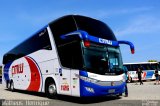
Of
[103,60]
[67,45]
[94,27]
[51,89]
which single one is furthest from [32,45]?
[103,60]

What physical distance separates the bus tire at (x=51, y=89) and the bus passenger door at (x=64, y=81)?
0.84 m

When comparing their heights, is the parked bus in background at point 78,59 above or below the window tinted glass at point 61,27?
below

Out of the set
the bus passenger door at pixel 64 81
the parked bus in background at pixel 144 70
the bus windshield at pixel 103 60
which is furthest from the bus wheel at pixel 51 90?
the parked bus in background at pixel 144 70

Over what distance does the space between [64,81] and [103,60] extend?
7.07ft

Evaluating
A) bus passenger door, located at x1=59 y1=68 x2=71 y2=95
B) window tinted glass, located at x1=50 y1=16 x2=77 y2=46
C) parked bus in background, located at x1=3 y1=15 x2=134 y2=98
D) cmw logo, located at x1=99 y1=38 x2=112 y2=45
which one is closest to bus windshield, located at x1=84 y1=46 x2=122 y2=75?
parked bus in background, located at x1=3 y1=15 x2=134 y2=98

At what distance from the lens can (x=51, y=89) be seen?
1505cm

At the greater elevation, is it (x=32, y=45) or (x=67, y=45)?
(x=32, y=45)

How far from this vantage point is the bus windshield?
1245 cm

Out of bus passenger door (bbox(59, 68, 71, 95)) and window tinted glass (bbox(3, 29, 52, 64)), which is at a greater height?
window tinted glass (bbox(3, 29, 52, 64))

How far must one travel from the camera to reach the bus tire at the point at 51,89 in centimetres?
1480

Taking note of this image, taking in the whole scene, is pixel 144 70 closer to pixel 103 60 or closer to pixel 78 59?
pixel 103 60

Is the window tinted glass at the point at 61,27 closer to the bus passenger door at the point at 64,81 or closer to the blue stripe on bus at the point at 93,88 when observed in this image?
the bus passenger door at the point at 64,81

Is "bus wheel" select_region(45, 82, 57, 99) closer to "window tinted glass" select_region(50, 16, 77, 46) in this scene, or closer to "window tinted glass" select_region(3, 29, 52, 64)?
"window tinted glass" select_region(3, 29, 52, 64)

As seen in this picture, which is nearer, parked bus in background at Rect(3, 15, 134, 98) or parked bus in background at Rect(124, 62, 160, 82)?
parked bus in background at Rect(3, 15, 134, 98)
